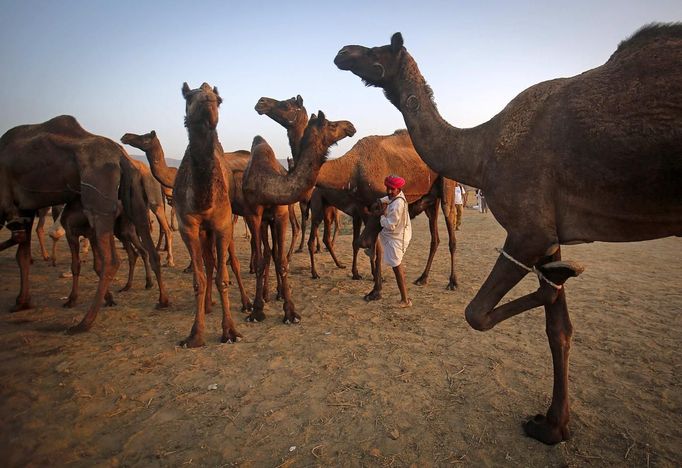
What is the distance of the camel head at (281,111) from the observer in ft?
20.6

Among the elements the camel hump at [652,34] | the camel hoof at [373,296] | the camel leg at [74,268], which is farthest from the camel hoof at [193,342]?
the camel hump at [652,34]

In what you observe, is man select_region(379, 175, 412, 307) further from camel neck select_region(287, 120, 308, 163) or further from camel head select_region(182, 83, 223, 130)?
camel head select_region(182, 83, 223, 130)

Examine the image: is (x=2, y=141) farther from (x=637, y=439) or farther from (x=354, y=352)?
(x=637, y=439)

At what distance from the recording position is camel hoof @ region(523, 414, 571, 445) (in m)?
2.96

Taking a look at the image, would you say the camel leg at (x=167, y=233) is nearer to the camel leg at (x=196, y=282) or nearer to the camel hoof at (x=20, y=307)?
the camel hoof at (x=20, y=307)

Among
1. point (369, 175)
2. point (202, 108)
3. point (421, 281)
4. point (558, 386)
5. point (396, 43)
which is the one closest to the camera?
point (558, 386)

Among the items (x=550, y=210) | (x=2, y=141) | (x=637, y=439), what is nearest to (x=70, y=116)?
(x=2, y=141)

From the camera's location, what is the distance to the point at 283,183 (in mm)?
5680

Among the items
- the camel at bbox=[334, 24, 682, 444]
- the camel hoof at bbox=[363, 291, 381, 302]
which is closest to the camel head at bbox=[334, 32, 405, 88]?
the camel at bbox=[334, 24, 682, 444]

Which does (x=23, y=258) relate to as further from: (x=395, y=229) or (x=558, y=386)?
(x=558, y=386)

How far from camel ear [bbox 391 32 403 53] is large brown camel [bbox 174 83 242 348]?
2.02 metres

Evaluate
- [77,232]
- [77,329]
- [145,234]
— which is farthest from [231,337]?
[77,232]

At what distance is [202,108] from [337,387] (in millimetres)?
3281

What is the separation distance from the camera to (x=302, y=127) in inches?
259
